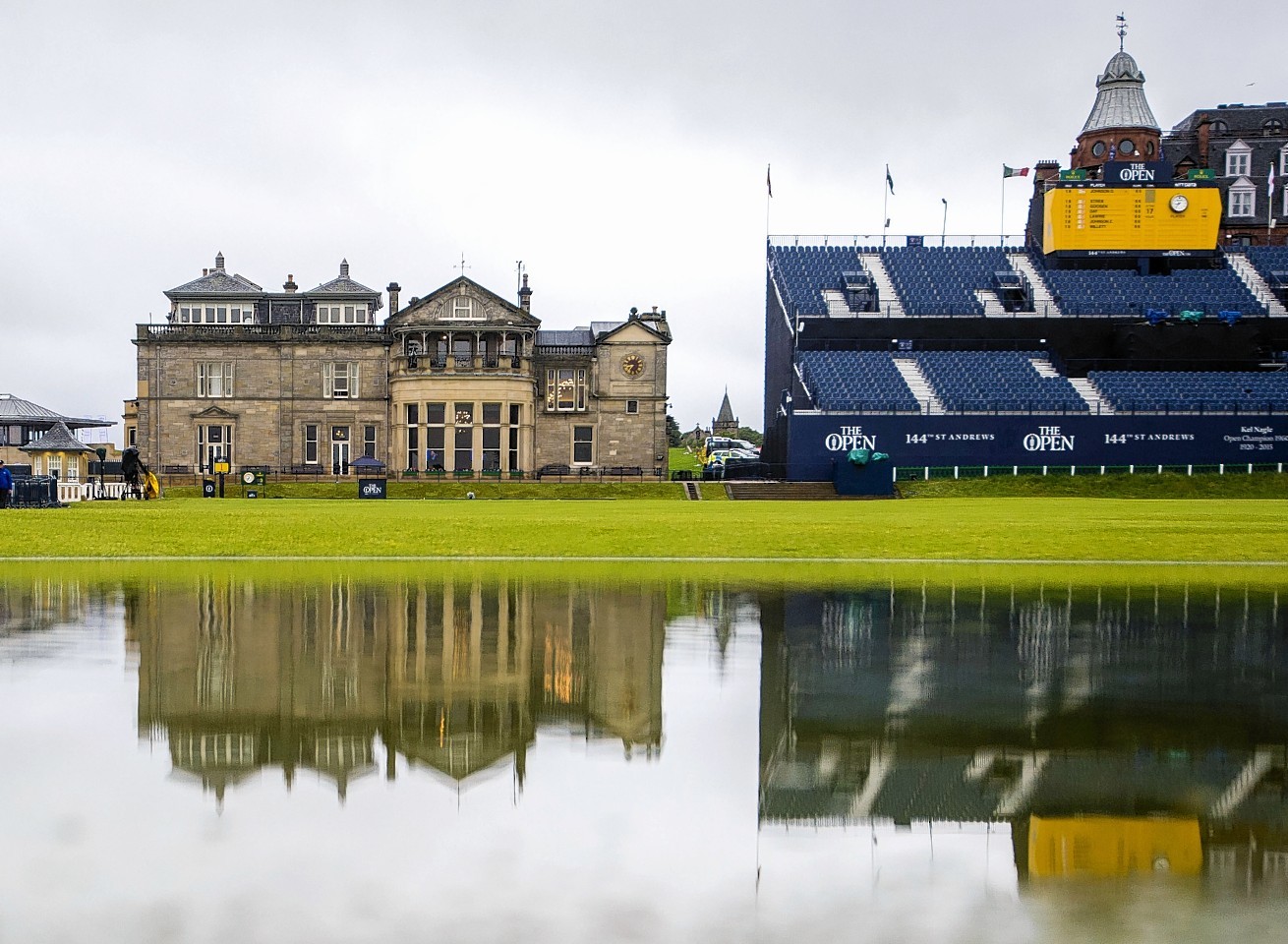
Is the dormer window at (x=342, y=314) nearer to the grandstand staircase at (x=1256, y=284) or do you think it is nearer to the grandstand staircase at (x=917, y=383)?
the grandstand staircase at (x=917, y=383)

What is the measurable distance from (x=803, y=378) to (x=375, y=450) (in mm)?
28927

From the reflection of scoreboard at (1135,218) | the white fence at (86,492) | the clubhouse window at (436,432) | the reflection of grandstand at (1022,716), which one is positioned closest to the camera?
the reflection of grandstand at (1022,716)

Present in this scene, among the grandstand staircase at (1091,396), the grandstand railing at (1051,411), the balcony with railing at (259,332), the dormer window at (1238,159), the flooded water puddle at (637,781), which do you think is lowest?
→ the flooded water puddle at (637,781)

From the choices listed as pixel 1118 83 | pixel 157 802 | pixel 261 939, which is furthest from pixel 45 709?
pixel 1118 83

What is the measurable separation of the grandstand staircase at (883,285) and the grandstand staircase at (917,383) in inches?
117

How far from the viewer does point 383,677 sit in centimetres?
1286

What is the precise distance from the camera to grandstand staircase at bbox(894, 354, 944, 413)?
66.6 metres

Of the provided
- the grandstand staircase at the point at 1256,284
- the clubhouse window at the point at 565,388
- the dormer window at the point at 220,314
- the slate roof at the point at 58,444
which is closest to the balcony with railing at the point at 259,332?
the dormer window at the point at 220,314

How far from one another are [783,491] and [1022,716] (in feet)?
160

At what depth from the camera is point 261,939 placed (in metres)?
6.26

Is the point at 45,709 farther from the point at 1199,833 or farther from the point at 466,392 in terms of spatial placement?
the point at 466,392

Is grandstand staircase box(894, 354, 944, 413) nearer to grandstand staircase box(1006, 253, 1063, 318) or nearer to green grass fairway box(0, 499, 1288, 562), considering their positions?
grandstand staircase box(1006, 253, 1063, 318)

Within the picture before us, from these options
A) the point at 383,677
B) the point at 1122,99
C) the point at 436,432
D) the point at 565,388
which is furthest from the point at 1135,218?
the point at 383,677

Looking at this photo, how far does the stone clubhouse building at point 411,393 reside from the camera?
79.5 m
